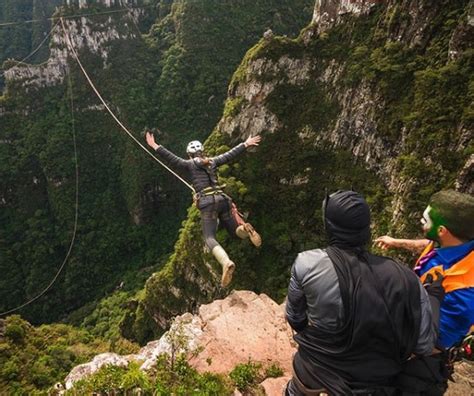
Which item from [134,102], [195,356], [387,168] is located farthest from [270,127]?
[134,102]

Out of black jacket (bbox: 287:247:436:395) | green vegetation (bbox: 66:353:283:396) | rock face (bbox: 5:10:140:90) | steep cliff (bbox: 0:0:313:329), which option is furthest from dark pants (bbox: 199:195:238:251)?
rock face (bbox: 5:10:140:90)

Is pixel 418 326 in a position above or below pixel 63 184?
above

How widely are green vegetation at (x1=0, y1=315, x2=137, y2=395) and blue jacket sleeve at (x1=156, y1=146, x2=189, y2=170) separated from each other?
10.2 m

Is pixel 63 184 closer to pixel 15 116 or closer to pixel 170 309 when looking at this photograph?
pixel 15 116

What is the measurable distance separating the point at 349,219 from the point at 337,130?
14174mm

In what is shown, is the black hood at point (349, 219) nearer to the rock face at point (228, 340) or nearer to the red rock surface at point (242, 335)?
the rock face at point (228, 340)

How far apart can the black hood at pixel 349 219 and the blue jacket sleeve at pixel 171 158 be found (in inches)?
204

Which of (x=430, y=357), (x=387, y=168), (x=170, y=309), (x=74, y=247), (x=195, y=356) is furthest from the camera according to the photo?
(x=74, y=247)

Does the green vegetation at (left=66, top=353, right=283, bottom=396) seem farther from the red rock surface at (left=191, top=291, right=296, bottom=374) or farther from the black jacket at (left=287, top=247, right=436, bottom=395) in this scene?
the black jacket at (left=287, top=247, right=436, bottom=395)

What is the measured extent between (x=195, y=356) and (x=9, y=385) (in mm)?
12669

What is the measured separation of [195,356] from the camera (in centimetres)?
522

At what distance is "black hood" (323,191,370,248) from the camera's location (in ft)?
7.45

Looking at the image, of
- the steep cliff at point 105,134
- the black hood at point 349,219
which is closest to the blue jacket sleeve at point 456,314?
the black hood at point 349,219

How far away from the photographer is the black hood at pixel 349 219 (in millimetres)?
2271
